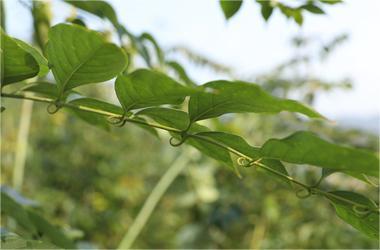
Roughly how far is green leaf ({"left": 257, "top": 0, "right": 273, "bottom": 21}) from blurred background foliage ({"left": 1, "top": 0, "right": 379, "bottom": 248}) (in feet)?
2.43

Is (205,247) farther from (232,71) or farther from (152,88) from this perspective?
(152,88)

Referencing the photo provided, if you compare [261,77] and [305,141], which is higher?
[305,141]

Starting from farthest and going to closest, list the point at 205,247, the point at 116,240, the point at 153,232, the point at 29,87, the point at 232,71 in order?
the point at 153,232, the point at 116,240, the point at 232,71, the point at 205,247, the point at 29,87

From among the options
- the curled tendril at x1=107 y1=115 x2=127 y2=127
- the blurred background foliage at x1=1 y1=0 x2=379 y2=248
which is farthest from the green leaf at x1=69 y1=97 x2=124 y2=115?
the blurred background foliage at x1=1 y1=0 x2=379 y2=248

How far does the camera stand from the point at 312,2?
0.50 m

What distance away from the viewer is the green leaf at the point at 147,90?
30 centimetres

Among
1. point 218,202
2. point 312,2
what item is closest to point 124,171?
point 218,202

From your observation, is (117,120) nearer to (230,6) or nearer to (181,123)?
(181,123)

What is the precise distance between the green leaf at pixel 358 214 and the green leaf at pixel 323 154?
4cm

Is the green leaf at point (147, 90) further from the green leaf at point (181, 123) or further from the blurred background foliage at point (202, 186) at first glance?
the blurred background foliage at point (202, 186)

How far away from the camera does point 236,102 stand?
31 centimetres

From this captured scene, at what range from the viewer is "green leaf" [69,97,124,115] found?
0.37m

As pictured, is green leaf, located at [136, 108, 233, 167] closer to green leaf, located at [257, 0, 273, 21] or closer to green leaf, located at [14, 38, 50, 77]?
green leaf, located at [14, 38, 50, 77]

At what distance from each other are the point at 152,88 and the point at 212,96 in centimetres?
3
